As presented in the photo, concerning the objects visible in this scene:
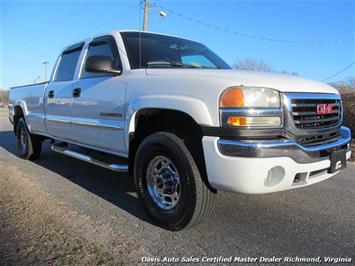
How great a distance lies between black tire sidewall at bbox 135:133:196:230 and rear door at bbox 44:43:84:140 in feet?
6.30

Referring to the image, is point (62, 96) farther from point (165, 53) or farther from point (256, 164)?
point (256, 164)

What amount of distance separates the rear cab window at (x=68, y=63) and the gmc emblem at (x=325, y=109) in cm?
353

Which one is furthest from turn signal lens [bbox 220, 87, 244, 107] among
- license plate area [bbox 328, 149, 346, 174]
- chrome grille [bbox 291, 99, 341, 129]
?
license plate area [bbox 328, 149, 346, 174]

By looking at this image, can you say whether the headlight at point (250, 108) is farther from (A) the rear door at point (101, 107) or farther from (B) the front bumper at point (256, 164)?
(A) the rear door at point (101, 107)

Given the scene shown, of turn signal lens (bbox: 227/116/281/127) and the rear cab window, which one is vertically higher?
the rear cab window

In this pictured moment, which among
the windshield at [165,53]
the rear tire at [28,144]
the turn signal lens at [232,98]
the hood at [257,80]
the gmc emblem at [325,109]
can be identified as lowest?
the rear tire at [28,144]

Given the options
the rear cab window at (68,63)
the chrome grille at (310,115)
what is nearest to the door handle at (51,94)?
the rear cab window at (68,63)

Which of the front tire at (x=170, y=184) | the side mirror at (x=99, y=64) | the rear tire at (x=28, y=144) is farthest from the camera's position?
the rear tire at (x=28, y=144)

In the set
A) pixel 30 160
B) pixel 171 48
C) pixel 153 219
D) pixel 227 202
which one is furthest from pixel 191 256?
pixel 30 160

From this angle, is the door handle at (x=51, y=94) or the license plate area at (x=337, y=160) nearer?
the license plate area at (x=337, y=160)

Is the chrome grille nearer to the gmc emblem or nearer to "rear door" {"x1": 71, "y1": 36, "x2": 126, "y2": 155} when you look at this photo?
the gmc emblem

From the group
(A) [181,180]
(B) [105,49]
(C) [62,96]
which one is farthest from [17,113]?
(A) [181,180]

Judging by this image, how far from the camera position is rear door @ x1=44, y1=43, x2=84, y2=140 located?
5.10m

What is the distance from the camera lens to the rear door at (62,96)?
510 cm
